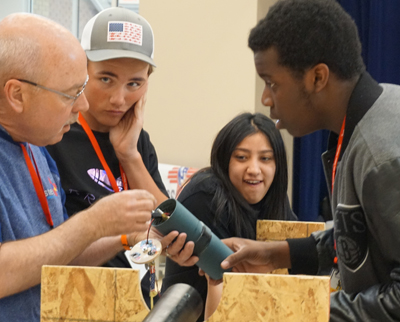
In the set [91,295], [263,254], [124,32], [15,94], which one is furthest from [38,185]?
[263,254]

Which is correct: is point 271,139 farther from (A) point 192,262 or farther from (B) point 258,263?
(A) point 192,262

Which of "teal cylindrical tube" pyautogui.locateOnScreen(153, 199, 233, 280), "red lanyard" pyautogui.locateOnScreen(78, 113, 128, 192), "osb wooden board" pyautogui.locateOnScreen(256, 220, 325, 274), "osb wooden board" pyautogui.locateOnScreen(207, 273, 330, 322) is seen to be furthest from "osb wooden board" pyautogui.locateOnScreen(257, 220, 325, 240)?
"osb wooden board" pyautogui.locateOnScreen(207, 273, 330, 322)

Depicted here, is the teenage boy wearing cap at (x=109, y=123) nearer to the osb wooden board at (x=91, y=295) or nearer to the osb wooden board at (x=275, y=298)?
the osb wooden board at (x=91, y=295)

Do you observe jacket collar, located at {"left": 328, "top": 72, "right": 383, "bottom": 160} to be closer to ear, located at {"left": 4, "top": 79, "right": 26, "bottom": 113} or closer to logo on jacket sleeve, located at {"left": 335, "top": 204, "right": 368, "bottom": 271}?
logo on jacket sleeve, located at {"left": 335, "top": 204, "right": 368, "bottom": 271}

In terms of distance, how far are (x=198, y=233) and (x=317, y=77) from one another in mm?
550

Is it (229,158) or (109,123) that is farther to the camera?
(229,158)

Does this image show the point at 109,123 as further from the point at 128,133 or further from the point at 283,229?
the point at 283,229

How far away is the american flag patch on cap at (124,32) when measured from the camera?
176 centimetres

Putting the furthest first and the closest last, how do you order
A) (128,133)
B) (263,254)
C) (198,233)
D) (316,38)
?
1. (128,133)
2. (263,254)
3. (198,233)
4. (316,38)

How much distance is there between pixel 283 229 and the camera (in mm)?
1872

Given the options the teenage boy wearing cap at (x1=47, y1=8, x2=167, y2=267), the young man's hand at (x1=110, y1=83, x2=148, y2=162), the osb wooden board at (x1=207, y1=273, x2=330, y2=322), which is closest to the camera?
the osb wooden board at (x1=207, y1=273, x2=330, y2=322)

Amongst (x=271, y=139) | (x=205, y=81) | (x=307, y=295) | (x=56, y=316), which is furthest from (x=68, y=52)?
(x=205, y=81)

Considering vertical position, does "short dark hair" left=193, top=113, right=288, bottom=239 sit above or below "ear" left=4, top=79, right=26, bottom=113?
below

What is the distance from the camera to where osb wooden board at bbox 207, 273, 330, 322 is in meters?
0.94
